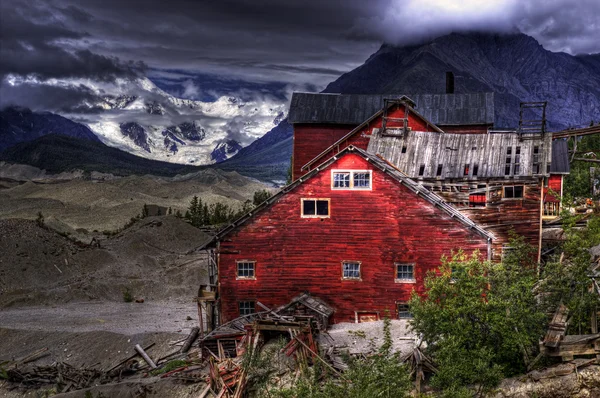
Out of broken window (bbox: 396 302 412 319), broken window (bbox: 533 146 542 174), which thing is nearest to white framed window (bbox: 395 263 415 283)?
broken window (bbox: 396 302 412 319)

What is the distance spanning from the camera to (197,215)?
3081 inches

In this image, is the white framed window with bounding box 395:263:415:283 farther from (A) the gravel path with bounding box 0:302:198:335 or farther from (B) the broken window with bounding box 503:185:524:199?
(A) the gravel path with bounding box 0:302:198:335

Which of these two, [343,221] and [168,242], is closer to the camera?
[343,221]

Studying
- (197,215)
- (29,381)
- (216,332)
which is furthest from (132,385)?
(197,215)

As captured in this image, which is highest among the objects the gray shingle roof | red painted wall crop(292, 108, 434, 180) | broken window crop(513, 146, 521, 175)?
the gray shingle roof

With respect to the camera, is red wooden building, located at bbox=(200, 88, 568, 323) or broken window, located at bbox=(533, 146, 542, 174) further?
broken window, located at bbox=(533, 146, 542, 174)

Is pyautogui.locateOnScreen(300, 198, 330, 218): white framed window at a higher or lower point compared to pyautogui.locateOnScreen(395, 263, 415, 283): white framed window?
higher

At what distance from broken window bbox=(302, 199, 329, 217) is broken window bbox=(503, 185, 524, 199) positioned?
10472 millimetres

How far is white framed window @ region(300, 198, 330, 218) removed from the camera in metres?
34.5

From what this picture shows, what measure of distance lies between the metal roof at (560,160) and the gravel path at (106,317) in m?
28.5

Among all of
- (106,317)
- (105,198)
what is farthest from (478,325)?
(105,198)

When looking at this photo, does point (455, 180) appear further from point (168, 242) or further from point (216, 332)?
point (168, 242)

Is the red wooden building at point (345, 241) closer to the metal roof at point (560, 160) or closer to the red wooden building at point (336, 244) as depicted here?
the red wooden building at point (336, 244)

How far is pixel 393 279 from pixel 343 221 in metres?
3.59
